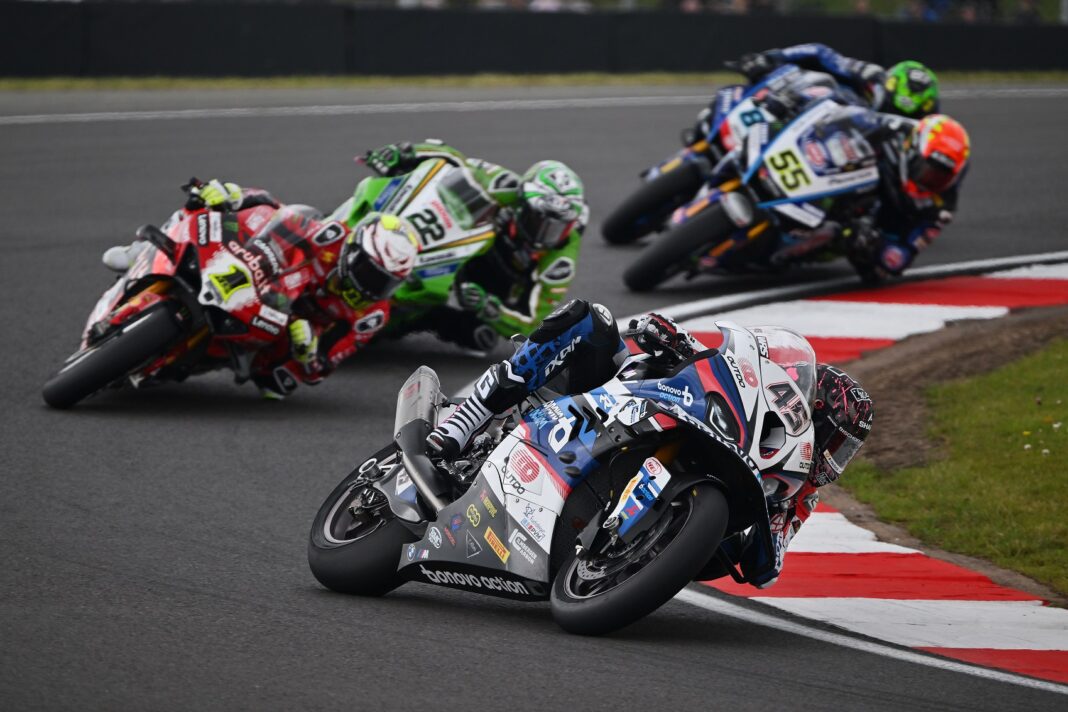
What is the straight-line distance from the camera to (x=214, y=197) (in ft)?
29.9

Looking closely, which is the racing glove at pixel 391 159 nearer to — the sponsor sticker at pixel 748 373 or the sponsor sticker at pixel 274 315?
the sponsor sticker at pixel 274 315

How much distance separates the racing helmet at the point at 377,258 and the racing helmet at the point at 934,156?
4821mm

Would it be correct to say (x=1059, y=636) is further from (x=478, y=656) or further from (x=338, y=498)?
(x=338, y=498)

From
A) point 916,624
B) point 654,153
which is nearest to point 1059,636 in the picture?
point 916,624

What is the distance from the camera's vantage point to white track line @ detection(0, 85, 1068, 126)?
18750 mm

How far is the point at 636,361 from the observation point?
19.9 feet

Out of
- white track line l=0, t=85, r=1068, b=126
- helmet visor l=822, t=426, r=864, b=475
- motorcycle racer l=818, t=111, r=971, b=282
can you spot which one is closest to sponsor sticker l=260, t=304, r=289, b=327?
helmet visor l=822, t=426, r=864, b=475

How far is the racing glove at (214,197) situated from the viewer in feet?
29.8

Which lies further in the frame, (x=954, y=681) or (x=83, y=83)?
(x=83, y=83)

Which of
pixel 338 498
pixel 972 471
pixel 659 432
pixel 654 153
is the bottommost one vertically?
pixel 654 153

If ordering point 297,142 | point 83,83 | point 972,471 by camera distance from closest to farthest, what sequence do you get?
point 972,471 < point 297,142 < point 83,83

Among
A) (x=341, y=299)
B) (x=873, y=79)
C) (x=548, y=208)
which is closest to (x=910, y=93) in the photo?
(x=873, y=79)

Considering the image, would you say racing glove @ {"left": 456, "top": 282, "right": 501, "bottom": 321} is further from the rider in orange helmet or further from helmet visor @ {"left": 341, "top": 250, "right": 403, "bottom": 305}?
the rider in orange helmet

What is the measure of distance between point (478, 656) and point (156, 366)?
3.91 meters
